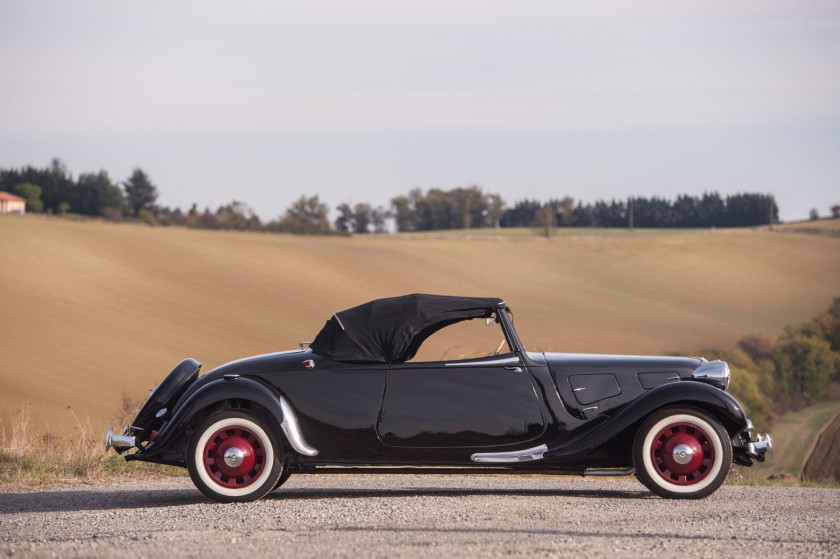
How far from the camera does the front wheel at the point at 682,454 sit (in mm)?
7727

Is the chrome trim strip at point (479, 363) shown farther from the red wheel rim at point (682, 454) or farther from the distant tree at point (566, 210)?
the distant tree at point (566, 210)

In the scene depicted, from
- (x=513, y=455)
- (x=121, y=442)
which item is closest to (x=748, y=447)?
(x=513, y=455)

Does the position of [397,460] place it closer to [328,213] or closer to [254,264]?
[254,264]

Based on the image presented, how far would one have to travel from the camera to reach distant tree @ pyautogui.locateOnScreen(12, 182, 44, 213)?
93750 mm

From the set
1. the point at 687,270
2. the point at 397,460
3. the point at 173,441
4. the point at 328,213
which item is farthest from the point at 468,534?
the point at 328,213

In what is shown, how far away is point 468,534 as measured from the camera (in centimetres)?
596

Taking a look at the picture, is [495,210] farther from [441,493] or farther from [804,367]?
[441,493]

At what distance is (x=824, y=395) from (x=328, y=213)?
2595 inches

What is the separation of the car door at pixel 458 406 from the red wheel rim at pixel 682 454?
1.00 m

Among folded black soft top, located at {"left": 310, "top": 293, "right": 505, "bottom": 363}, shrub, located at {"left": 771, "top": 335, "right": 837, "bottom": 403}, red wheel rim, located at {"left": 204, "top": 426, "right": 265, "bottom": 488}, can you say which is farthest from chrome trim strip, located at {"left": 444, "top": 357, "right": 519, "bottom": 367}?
shrub, located at {"left": 771, "top": 335, "right": 837, "bottom": 403}

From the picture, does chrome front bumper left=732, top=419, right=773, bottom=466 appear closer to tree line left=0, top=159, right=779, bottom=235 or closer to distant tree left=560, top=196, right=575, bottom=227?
tree line left=0, top=159, right=779, bottom=235

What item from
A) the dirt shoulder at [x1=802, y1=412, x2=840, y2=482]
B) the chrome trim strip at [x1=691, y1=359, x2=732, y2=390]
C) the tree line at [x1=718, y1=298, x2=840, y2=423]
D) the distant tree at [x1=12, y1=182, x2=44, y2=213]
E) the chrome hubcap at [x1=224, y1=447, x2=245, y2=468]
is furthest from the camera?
the distant tree at [x1=12, y1=182, x2=44, y2=213]

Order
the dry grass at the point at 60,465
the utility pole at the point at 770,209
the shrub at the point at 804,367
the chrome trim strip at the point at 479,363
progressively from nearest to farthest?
the chrome trim strip at the point at 479,363 < the dry grass at the point at 60,465 < the shrub at the point at 804,367 < the utility pole at the point at 770,209

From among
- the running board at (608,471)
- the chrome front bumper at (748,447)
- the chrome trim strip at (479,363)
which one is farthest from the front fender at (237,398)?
the chrome front bumper at (748,447)
